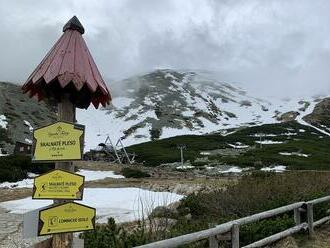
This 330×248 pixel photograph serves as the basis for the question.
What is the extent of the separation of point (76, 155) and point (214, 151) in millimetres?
69295

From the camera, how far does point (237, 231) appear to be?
7559 millimetres

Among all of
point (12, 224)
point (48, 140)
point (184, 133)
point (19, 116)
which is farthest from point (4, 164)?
A: point (184, 133)

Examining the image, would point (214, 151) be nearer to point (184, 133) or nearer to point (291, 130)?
point (184, 133)

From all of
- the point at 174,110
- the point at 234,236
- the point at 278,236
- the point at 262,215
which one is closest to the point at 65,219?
the point at 234,236

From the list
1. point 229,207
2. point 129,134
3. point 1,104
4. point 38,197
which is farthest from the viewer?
point 129,134

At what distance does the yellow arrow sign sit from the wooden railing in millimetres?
671

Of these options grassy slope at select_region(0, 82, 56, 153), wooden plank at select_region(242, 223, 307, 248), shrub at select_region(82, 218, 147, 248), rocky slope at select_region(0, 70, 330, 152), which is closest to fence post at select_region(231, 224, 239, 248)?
wooden plank at select_region(242, 223, 307, 248)

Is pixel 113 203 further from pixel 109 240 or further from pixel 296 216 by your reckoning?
pixel 109 240

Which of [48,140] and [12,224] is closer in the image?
[48,140]

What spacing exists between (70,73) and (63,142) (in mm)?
665

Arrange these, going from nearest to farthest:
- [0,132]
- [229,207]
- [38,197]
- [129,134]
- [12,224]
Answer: [38,197], [229,207], [12,224], [0,132], [129,134]

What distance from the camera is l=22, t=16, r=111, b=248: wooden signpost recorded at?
188 inches

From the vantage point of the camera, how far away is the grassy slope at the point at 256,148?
57.2m

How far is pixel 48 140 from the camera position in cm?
489
